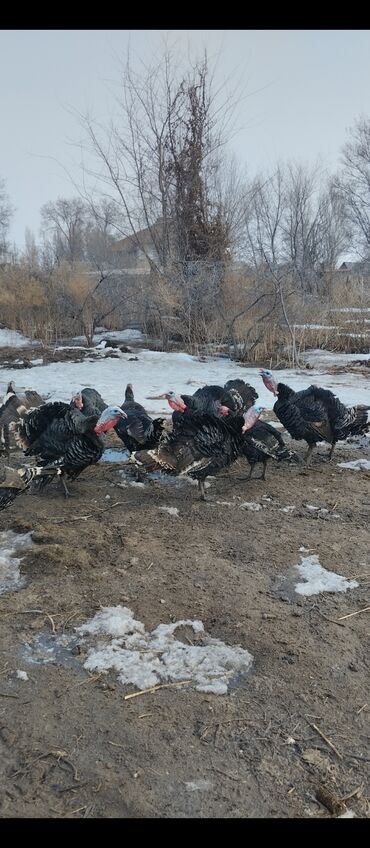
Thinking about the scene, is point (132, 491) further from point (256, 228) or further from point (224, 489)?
point (256, 228)

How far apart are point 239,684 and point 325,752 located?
1.86 ft

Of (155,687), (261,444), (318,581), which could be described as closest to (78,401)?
(261,444)

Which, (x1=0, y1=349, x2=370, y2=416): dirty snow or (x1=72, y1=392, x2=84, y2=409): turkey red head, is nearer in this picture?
(x1=72, y1=392, x2=84, y2=409): turkey red head

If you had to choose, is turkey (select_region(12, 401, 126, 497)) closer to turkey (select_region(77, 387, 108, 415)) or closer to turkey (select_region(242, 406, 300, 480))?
turkey (select_region(77, 387, 108, 415))

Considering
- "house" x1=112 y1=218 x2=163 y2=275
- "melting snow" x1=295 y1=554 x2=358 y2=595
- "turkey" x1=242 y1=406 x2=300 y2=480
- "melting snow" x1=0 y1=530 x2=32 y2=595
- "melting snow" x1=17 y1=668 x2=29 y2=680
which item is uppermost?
"house" x1=112 y1=218 x2=163 y2=275

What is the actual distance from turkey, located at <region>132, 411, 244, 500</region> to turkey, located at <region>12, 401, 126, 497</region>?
0.43 meters

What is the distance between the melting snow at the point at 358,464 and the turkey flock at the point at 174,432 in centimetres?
26

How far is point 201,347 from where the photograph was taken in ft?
54.1

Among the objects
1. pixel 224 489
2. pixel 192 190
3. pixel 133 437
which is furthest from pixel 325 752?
pixel 192 190

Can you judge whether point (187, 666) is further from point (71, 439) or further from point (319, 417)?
point (319, 417)

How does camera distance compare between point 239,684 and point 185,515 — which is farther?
point 185,515

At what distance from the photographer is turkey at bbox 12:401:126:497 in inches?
212

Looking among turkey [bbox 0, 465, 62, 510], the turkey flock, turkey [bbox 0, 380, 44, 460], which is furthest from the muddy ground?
turkey [bbox 0, 380, 44, 460]

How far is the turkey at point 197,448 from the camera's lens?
528 cm
